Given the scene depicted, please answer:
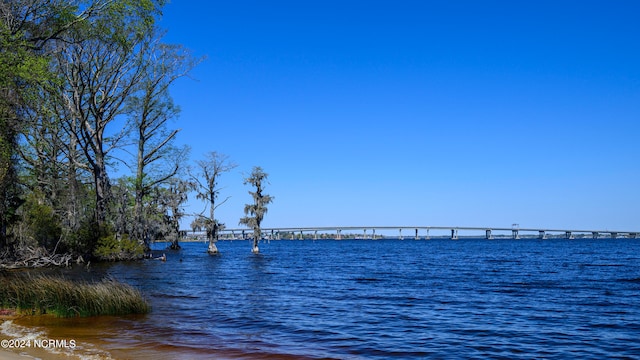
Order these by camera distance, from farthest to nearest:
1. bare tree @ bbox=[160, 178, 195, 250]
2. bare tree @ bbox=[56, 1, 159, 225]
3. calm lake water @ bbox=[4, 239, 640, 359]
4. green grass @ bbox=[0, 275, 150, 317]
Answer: bare tree @ bbox=[160, 178, 195, 250], bare tree @ bbox=[56, 1, 159, 225], green grass @ bbox=[0, 275, 150, 317], calm lake water @ bbox=[4, 239, 640, 359]

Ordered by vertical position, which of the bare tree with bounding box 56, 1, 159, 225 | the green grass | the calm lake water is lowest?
the calm lake water

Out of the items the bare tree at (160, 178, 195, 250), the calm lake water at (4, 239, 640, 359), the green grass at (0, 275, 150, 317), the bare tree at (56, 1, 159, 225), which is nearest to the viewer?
the calm lake water at (4, 239, 640, 359)

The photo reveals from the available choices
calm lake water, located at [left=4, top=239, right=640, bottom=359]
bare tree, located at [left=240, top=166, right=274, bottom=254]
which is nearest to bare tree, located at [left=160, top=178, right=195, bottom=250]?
bare tree, located at [left=240, top=166, right=274, bottom=254]

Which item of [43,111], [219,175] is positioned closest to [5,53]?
[43,111]

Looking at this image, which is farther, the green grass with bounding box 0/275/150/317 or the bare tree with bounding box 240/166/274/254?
the bare tree with bounding box 240/166/274/254

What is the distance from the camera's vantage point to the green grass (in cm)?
1405

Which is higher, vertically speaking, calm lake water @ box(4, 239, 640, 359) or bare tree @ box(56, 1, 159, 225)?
bare tree @ box(56, 1, 159, 225)

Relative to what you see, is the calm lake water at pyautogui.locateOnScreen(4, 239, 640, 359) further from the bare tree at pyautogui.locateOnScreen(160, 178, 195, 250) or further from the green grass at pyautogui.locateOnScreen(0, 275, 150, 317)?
the bare tree at pyautogui.locateOnScreen(160, 178, 195, 250)

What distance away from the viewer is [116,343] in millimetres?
11680

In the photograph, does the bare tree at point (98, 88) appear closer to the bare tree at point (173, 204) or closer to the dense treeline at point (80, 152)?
the dense treeline at point (80, 152)

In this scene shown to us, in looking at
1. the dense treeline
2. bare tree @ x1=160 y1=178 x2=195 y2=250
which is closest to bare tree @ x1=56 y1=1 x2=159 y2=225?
the dense treeline

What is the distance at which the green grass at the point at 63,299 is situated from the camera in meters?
14.0

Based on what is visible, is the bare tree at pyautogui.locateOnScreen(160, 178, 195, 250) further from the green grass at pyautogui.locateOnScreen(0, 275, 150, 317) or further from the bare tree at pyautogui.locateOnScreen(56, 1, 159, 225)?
the green grass at pyautogui.locateOnScreen(0, 275, 150, 317)

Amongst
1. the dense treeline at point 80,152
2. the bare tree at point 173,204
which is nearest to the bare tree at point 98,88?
the dense treeline at point 80,152
